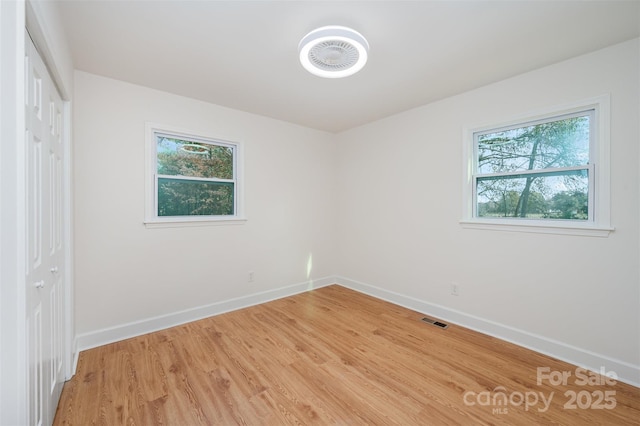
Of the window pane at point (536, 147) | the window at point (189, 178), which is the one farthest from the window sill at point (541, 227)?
the window at point (189, 178)

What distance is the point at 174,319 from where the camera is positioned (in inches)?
117

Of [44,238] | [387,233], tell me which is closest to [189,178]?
[44,238]

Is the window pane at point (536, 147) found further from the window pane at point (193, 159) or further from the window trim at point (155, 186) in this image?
the window pane at point (193, 159)

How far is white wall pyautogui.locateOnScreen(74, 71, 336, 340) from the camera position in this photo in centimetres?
254

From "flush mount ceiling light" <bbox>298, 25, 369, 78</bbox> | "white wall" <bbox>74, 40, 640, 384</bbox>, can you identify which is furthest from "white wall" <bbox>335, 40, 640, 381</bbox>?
"flush mount ceiling light" <bbox>298, 25, 369, 78</bbox>

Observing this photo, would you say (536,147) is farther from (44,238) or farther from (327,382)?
(44,238)

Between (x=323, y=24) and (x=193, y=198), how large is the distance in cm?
233

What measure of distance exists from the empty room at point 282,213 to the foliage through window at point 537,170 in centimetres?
2

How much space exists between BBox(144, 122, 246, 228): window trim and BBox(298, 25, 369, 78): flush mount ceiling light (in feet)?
5.74

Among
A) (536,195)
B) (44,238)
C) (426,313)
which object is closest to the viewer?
(44,238)

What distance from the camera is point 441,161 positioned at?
10.5 feet

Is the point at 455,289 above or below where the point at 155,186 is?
below

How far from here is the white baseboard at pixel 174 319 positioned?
8.32ft

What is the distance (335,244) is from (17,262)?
3921 millimetres
